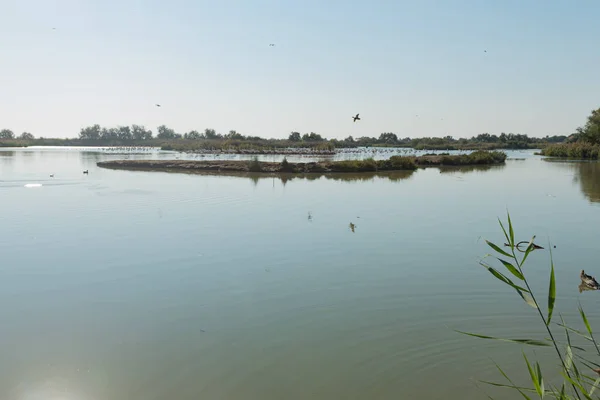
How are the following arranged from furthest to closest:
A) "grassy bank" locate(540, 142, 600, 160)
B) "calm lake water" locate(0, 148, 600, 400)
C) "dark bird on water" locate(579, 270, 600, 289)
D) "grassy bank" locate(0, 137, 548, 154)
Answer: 1. "grassy bank" locate(0, 137, 548, 154)
2. "grassy bank" locate(540, 142, 600, 160)
3. "dark bird on water" locate(579, 270, 600, 289)
4. "calm lake water" locate(0, 148, 600, 400)

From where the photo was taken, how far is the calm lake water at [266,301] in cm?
493

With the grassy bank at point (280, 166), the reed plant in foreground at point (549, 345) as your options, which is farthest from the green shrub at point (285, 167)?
the reed plant in foreground at point (549, 345)

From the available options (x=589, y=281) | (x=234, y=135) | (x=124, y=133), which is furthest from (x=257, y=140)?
(x=589, y=281)

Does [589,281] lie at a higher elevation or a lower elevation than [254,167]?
lower

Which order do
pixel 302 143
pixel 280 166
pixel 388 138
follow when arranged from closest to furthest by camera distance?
pixel 280 166 → pixel 302 143 → pixel 388 138

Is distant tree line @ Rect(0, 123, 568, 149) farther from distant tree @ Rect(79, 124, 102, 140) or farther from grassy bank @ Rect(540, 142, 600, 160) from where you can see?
grassy bank @ Rect(540, 142, 600, 160)

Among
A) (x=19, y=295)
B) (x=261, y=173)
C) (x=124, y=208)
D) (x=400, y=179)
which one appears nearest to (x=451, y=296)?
(x=19, y=295)

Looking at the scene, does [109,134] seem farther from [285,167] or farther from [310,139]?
[285,167]

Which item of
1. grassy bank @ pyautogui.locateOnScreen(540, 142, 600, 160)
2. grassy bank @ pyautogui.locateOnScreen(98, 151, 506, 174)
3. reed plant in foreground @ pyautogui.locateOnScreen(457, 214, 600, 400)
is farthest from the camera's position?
grassy bank @ pyautogui.locateOnScreen(540, 142, 600, 160)

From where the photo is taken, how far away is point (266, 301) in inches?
277

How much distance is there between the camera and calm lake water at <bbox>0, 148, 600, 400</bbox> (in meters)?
4.93

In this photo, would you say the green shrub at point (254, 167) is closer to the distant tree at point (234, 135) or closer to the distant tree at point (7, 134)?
the distant tree at point (234, 135)

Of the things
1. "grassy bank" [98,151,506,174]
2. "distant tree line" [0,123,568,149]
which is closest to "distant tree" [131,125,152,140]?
"distant tree line" [0,123,568,149]

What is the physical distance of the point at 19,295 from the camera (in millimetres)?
7355
